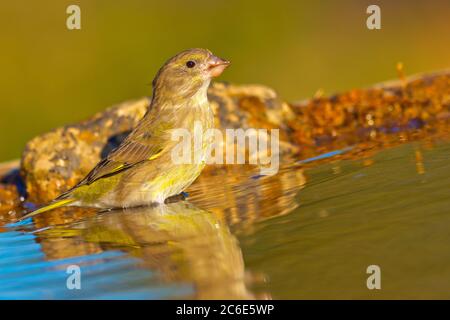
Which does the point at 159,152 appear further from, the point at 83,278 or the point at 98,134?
the point at 83,278

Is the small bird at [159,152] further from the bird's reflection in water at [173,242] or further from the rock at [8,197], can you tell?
the rock at [8,197]

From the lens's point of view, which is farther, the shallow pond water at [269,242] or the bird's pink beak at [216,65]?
the bird's pink beak at [216,65]

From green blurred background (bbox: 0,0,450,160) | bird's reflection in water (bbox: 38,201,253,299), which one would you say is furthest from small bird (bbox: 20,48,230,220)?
green blurred background (bbox: 0,0,450,160)

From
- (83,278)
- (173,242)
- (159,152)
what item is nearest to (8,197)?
(159,152)

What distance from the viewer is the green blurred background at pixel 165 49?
12.6 meters

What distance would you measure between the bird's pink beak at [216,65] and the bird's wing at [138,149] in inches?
18.7

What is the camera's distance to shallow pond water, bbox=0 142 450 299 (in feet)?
11.0

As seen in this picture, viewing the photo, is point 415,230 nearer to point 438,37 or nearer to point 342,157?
point 342,157

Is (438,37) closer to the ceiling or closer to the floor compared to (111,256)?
closer to the ceiling

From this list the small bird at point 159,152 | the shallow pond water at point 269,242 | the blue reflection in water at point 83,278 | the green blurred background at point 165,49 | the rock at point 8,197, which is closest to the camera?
the shallow pond water at point 269,242

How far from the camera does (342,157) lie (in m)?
6.68

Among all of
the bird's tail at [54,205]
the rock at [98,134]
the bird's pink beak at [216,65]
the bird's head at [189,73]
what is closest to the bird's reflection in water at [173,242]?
the bird's tail at [54,205]

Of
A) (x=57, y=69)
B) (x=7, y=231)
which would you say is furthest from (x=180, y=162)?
(x=57, y=69)
